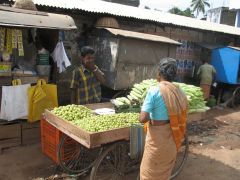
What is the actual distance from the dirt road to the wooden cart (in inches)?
17.3

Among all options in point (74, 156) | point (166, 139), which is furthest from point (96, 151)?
point (166, 139)

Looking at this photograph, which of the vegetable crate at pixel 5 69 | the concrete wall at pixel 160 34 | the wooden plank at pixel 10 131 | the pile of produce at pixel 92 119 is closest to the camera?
the pile of produce at pixel 92 119

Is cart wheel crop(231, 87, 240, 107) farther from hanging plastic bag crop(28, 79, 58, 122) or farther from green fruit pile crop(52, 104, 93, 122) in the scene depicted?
green fruit pile crop(52, 104, 93, 122)

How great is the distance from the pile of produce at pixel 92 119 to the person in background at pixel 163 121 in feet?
1.73

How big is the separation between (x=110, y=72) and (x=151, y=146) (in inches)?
152

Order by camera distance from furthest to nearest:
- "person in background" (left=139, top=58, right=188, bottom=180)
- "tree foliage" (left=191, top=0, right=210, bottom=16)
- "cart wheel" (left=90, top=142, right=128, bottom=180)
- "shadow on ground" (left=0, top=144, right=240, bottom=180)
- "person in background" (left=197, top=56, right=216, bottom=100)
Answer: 1. "tree foliage" (left=191, top=0, right=210, bottom=16)
2. "person in background" (left=197, top=56, right=216, bottom=100)
3. "shadow on ground" (left=0, top=144, right=240, bottom=180)
4. "cart wheel" (left=90, top=142, right=128, bottom=180)
5. "person in background" (left=139, top=58, right=188, bottom=180)

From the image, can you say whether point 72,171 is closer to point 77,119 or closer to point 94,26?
point 77,119

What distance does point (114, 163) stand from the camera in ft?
13.8

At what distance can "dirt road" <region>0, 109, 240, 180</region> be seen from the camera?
16.0 feet

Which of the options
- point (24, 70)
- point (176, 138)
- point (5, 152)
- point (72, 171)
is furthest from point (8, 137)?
point (176, 138)

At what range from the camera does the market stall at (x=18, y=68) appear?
5.17 meters

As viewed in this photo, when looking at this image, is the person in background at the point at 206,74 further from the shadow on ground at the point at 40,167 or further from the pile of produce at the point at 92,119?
the pile of produce at the point at 92,119

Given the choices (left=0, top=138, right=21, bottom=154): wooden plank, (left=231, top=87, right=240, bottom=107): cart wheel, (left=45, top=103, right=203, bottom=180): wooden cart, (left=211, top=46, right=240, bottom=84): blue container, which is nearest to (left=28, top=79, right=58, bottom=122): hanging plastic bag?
(left=0, top=138, right=21, bottom=154): wooden plank

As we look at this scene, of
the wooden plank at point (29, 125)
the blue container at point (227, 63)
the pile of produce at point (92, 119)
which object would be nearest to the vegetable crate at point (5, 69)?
the wooden plank at point (29, 125)
